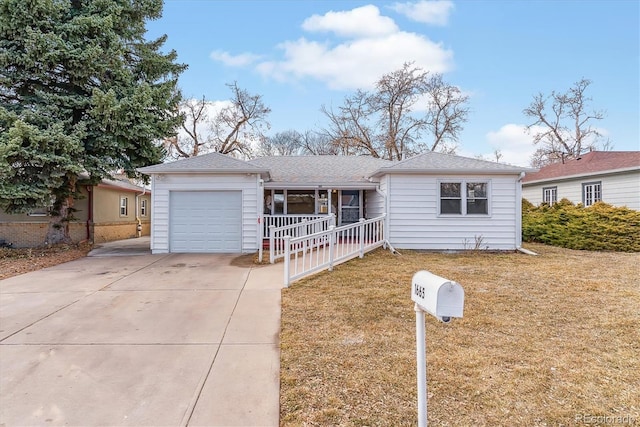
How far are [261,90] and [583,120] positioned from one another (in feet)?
87.3

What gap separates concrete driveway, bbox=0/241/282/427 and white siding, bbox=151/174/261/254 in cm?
402

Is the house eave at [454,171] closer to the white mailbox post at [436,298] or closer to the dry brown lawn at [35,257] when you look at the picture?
the white mailbox post at [436,298]

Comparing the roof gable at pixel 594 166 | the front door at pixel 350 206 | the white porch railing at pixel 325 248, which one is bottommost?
the white porch railing at pixel 325 248

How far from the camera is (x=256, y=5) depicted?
40.8 feet

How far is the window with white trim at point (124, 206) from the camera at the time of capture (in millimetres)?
16828

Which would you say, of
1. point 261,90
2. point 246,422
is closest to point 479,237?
point 246,422

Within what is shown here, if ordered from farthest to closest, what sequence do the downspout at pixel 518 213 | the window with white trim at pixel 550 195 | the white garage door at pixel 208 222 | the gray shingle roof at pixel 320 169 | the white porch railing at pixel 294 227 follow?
the window with white trim at pixel 550 195 < the gray shingle roof at pixel 320 169 < the white garage door at pixel 208 222 < the downspout at pixel 518 213 < the white porch railing at pixel 294 227

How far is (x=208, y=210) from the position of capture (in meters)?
10.9

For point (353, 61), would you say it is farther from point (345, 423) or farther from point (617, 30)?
point (345, 423)

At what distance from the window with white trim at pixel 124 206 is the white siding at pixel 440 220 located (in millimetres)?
13748

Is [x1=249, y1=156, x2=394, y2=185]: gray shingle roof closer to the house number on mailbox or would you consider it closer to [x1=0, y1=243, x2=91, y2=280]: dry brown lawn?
[x1=0, y1=243, x2=91, y2=280]: dry brown lawn

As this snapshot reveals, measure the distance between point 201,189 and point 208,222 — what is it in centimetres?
110

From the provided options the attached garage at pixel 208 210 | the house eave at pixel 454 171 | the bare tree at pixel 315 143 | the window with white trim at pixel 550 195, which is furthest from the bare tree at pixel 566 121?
the attached garage at pixel 208 210

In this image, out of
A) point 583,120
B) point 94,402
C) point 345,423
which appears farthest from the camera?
point 583,120
